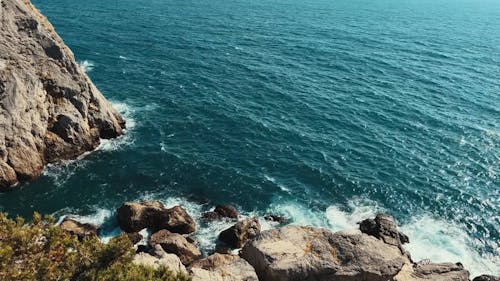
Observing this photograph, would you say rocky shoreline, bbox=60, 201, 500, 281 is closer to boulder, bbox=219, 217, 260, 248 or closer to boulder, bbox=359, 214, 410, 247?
boulder, bbox=219, 217, 260, 248

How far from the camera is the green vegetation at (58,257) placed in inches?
1107

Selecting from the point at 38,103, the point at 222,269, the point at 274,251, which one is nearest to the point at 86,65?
the point at 38,103

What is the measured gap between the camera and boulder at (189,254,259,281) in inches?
1729

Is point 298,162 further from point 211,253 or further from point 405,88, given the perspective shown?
point 405,88

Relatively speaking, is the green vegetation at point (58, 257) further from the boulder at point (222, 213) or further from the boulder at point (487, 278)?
the boulder at point (487, 278)

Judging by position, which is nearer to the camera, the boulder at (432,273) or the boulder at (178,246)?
the boulder at (432,273)

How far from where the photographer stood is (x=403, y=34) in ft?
505

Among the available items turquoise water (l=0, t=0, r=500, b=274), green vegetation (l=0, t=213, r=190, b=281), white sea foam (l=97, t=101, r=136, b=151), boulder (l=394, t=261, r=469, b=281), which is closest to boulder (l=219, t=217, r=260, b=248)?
turquoise water (l=0, t=0, r=500, b=274)

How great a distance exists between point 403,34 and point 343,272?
125159 millimetres

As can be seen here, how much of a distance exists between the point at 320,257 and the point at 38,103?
46755mm

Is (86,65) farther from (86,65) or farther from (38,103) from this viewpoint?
(38,103)

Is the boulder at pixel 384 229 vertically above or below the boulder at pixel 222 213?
above

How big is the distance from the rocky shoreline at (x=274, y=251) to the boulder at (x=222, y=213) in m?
2.13

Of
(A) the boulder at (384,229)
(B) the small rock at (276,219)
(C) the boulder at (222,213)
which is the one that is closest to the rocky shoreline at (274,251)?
(A) the boulder at (384,229)
